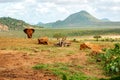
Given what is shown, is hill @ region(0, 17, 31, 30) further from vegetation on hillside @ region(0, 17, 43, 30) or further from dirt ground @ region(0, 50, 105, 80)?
dirt ground @ region(0, 50, 105, 80)

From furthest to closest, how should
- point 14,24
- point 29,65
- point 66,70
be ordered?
1. point 14,24
2. point 29,65
3. point 66,70

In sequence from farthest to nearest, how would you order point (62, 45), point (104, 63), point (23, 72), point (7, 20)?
point (7, 20) < point (62, 45) < point (104, 63) < point (23, 72)

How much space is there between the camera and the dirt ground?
14.3m

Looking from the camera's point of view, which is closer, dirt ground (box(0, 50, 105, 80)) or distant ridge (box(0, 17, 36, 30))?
dirt ground (box(0, 50, 105, 80))

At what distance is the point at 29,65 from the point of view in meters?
16.6

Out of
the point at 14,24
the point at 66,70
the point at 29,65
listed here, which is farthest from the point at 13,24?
the point at 66,70

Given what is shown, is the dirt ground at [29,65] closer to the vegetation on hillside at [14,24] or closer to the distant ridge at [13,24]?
the distant ridge at [13,24]

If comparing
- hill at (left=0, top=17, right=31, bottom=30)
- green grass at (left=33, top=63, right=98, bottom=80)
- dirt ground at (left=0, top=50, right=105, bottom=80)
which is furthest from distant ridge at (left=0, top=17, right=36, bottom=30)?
green grass at (left=33, top=63, right=98, bottom=80)

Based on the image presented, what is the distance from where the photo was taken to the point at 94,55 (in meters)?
19.6

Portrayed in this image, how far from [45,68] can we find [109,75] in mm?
2773

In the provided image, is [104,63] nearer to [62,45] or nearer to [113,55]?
[113,55]

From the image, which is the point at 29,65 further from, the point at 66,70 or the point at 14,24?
the point at 14,24

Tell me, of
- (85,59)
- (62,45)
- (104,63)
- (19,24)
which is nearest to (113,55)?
(104,63)

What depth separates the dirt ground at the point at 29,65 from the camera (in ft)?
46.8
